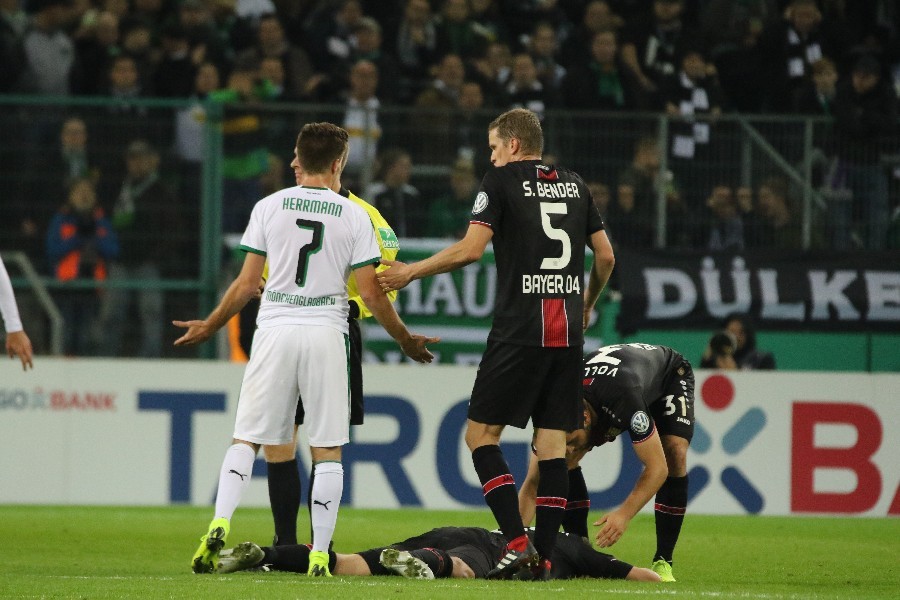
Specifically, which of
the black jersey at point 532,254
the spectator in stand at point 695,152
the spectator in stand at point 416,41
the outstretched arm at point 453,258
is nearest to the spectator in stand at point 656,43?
the spectator in stand at point 695,152

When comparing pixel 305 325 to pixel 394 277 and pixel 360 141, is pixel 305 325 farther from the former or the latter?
pixel 360 141

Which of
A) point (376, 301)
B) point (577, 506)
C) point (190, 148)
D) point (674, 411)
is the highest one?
point (190, 148)

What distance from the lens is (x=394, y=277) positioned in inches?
294

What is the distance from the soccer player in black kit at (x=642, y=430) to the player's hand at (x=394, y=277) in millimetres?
1210

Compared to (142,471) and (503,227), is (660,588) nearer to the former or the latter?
(503,227)

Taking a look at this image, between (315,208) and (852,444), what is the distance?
7395mm

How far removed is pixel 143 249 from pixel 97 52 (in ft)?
8.70

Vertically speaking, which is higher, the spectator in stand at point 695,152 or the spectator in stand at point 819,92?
the spectator in stand at point 819,92

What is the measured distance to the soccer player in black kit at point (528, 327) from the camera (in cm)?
739

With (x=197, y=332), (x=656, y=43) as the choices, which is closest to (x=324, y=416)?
(x=197, y=332)

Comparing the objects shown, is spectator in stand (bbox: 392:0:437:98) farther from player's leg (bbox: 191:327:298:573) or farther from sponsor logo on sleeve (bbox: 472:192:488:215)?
player's leg (bbox: 191:327:298:573)

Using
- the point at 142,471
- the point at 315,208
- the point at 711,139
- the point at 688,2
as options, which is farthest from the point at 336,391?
the point at 688,2

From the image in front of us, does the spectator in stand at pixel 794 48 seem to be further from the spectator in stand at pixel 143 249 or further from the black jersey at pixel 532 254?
the black jersey at pixel 532 254

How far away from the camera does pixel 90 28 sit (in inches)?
617
